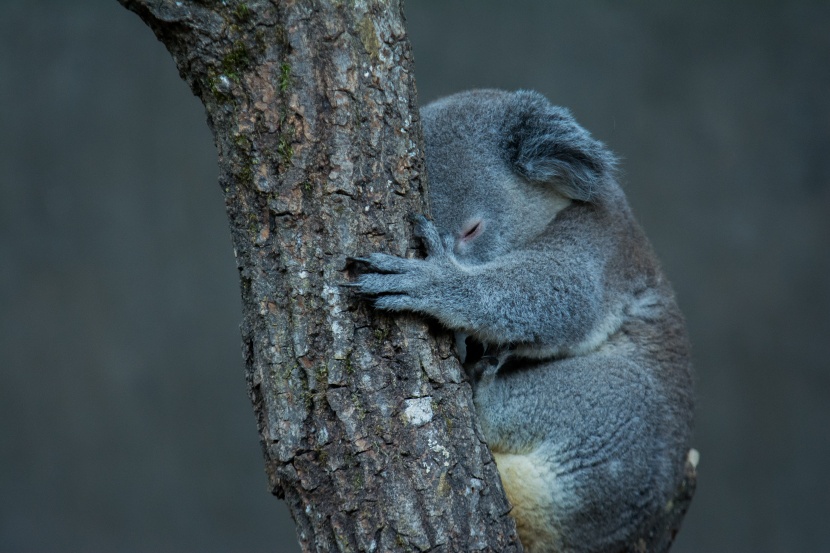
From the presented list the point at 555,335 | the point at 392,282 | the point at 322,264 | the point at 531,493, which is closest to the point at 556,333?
the point at 555,335

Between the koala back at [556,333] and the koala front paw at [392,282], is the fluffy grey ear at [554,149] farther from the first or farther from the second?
the koala front paw at [392,282]

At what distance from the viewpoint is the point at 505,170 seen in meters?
2.72

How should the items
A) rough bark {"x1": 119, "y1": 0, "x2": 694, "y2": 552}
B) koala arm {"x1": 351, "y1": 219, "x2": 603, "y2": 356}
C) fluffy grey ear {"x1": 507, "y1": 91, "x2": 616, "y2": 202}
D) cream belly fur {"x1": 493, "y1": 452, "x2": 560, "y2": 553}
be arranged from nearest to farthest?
rough bark {"x1": 119, "y1": 0, "x2": 694, "y2": 552} < koala arm {"x1": 351, "y1": 219, "x2": 603, "y2": 356} < cream belly fur {"x1": 493, "y1": 452, "x2": 560, "y2": 553} < fluffy grey ear {"x1": 507, "y1": 91, "x2": 616, "y2": 202}

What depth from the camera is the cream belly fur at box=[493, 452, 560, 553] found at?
250cm

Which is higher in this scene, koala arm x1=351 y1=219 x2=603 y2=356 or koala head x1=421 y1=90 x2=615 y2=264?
koala head x1=421 y1=90 x2=615 y2=264

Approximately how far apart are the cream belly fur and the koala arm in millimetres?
375

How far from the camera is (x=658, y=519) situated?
2801mm

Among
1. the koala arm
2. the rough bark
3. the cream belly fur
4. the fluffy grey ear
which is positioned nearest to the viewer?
the rough bark

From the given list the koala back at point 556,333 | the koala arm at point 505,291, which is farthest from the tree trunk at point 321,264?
the koala back at point 556,333

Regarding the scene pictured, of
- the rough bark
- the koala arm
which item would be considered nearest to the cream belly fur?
the koala arm

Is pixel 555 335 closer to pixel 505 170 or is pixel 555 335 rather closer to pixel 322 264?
pixel 505 170

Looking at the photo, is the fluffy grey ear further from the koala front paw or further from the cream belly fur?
the cream belly fur

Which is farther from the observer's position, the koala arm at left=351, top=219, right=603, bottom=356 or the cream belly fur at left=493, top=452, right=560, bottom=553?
the cream belly fur at left=493, top=452, right=560, bottom=553

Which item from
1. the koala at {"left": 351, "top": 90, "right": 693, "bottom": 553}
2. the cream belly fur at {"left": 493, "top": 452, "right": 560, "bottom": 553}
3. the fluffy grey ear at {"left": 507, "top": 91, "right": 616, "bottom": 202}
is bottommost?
the cream belly fur at {"left": 493, "top": 452, "right": 560, "bottom": 553}
